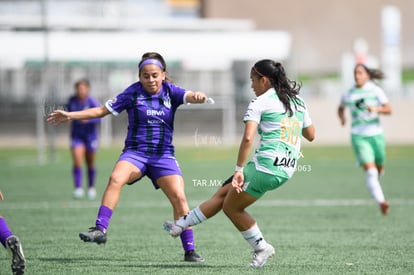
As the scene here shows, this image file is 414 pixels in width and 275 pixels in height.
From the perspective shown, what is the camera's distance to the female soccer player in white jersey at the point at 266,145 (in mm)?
8727

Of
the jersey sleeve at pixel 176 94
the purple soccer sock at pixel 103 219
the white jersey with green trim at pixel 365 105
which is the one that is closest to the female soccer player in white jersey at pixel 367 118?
the white jersey with green trim at pixel 365 105

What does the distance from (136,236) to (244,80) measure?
31.5 metres

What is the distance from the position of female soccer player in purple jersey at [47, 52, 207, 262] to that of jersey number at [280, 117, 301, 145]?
1.18m

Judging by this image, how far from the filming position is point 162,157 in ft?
32.0

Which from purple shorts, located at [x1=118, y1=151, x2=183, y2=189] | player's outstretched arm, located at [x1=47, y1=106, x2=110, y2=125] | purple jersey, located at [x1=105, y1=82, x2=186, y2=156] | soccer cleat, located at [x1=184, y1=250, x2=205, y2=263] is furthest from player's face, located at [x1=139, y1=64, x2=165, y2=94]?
soccer cleat, located at [x1=184, y1=250, x2=205, y2=263]

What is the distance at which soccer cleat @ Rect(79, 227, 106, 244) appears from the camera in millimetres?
9000

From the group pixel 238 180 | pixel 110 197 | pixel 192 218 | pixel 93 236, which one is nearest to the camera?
pixel 238 180

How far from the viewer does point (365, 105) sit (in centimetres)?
1477

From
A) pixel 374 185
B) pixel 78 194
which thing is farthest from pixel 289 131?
pixel 78 194

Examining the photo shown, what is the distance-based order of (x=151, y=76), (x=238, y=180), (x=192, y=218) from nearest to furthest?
(x=238, y=180)
(x=192, y=218)
(x=151, y=76)

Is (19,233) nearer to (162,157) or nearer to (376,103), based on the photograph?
(162,157)

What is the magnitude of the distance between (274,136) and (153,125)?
1508 mm

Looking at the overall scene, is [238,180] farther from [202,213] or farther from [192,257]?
[192,257]

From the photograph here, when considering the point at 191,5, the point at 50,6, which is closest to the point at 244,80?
the point at 50,6
